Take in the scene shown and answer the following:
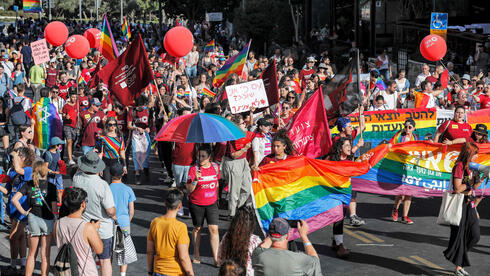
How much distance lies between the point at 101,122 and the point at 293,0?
24302 millimetres

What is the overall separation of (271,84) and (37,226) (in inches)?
250

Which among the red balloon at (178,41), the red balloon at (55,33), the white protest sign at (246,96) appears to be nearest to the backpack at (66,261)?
the white protest sign at (246,96)

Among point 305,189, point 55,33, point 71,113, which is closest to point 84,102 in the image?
point 71,113

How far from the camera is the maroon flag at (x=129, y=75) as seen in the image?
1239 centimetres

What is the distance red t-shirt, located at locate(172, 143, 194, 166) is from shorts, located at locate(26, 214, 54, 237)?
3641mm

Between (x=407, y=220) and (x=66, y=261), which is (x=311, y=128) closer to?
(x=407, y=220)

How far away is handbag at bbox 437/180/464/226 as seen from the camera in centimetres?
833

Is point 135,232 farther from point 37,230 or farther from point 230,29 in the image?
point 230,29

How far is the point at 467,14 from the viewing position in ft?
104

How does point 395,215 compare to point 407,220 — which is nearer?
point 407,220

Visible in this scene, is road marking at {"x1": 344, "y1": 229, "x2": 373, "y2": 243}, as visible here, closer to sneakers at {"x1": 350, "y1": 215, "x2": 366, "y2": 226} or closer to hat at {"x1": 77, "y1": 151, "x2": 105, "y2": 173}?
sneakers at {"x1": 350, "y1": 215, "x2": 366, "y2": 226}

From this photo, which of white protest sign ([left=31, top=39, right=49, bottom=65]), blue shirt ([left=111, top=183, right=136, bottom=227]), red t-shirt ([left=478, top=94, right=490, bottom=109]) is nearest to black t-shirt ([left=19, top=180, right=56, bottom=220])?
blue shirt ([left=111, top=183, right=136, bottom=227])

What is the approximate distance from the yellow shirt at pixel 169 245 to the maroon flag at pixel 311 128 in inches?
169

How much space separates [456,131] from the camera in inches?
450
